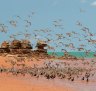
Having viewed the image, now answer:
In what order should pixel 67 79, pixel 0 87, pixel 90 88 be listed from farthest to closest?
pixel 67 79, pixel 90 88, pixel 0 87

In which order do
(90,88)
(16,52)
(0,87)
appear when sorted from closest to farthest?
(0,87) → (90,88) → (16,52)

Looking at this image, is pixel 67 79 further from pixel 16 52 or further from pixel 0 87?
pixel 16 52

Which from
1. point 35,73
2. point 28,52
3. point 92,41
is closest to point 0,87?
point 35,73

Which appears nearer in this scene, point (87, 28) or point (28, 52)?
point (87, 28)

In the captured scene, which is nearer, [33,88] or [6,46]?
[33,88]

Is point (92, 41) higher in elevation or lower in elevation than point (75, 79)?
higher

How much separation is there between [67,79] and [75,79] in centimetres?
47

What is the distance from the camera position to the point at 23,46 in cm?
6019

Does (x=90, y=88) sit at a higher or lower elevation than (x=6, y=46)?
lower

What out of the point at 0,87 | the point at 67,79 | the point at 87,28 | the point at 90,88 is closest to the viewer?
the point at 0,87

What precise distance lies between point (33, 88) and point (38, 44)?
1667 inches

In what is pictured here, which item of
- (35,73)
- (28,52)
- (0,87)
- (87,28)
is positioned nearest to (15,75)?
(35,73)

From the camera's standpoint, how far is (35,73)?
2675 cm

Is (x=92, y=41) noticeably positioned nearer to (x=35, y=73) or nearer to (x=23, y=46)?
(x=35, y=73)
